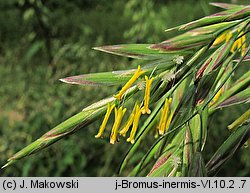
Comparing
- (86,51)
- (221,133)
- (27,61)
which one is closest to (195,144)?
(221,133)

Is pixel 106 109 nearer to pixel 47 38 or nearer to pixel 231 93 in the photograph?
pixel 231 93

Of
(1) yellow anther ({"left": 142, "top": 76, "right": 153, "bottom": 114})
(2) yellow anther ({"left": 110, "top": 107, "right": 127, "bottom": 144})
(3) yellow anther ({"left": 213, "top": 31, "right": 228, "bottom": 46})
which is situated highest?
(3) yellow anther ({"left": 213, "top": 31, "right": 228, "bottom": 46})

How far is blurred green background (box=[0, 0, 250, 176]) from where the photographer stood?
2.59 meters

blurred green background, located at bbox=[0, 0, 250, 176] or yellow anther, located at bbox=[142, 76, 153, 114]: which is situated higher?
blurred green background, located at bbox=[0, 0, 250, 176]

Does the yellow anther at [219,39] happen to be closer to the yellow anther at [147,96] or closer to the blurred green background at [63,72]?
the yellow anther at [147,96]

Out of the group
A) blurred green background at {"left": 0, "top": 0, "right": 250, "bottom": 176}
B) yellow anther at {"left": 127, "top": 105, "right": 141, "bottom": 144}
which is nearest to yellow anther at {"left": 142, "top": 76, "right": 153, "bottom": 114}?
yellow anther at {"left": 127, "top": 105, "right": 141, "bottom": 144}

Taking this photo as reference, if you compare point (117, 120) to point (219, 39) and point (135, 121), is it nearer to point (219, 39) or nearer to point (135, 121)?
point (135, 121)

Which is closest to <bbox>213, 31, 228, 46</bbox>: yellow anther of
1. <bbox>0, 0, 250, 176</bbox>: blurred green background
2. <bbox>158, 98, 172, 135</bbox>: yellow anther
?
<bbox>158, 98, 172, 135</bbox>: yellow anther

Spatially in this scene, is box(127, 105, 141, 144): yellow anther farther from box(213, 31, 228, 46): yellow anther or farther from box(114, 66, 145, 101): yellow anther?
box(213, 31, 228, 46): yellow anther

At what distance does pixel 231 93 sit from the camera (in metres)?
0.79

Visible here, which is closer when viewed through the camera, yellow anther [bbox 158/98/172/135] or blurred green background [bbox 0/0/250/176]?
yellow anther [bbox 158/98/172/135]

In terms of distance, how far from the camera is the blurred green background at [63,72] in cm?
259

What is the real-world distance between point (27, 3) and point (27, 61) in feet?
1.37

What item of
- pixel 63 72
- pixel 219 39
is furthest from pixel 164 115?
pixel 63 72
